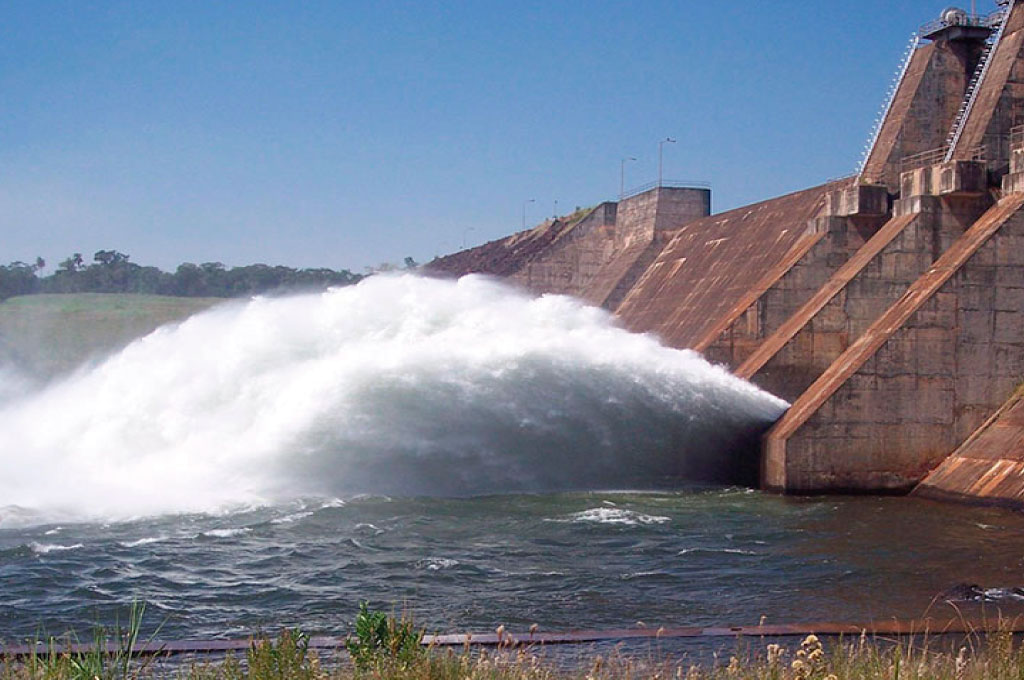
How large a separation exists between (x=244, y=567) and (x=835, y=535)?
9.08m

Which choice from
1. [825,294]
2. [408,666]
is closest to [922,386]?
[825,294]

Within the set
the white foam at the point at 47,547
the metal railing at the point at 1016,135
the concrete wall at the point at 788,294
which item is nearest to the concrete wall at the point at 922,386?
the metal railing at the point at 1016,135

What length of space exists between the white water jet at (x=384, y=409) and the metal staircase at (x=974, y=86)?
927 cm

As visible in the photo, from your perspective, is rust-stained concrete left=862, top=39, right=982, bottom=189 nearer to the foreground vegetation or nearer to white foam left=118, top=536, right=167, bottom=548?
white foam left=118, top=536, right=167, bottom=548

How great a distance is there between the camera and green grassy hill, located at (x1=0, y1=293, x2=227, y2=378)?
5947 cm

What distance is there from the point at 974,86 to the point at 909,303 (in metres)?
9.66

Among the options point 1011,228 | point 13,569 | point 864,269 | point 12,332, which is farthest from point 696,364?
point 12,332

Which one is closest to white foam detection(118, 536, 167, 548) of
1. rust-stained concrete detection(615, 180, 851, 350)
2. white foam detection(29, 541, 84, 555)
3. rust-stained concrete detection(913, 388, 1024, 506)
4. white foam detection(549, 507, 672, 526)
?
white foam detection(29, 541, 84, 555)

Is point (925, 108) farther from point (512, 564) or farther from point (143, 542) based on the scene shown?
point (143, 542)

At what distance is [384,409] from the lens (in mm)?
22438

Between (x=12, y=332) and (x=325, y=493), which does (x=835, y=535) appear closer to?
(x=325, y=493)

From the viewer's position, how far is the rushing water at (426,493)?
13.2 m

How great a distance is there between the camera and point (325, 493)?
2125 cm

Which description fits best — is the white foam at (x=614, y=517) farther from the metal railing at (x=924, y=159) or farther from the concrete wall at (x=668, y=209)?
the concrete wall at (x=668, y=209)
